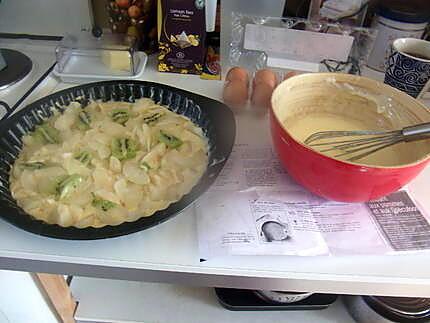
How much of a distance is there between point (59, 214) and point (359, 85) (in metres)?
0.41

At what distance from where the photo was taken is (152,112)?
23.7 inches

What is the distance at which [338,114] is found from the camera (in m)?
0.57

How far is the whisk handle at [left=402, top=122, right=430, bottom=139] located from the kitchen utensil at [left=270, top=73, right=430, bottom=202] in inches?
1.1

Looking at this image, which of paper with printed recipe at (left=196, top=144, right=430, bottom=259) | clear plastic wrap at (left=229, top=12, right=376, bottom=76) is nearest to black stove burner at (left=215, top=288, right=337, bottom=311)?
paper with printed recipe at (left=196, top=144, right=430, bottom=259)

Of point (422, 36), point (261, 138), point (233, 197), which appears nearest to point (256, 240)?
point (233, 197)

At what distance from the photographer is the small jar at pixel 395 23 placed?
679 mm

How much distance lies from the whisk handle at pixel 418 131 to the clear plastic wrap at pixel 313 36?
0.28 meters

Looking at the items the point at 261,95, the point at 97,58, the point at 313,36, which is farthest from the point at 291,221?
the point at 97,58

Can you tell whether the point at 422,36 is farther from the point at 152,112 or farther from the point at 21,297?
the point at 21,297

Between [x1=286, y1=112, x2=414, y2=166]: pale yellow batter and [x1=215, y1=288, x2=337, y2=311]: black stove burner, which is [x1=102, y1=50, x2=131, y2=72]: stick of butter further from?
[x1=215, y1=288, x2=337, y2=311]: black stove burner

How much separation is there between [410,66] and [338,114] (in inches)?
5.4

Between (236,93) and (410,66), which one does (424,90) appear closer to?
(410,66)

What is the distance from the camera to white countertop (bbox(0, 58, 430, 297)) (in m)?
0.43

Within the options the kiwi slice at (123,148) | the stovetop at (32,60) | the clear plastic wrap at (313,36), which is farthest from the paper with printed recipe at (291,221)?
the stovetop at (32,60)
